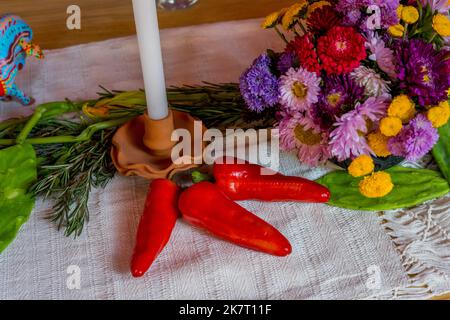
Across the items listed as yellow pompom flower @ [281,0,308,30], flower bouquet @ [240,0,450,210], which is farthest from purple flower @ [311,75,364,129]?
yellow pompom flower @ [281,0,308,30]

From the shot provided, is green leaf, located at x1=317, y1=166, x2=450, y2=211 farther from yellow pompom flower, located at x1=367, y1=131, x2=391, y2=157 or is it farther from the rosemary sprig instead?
the rosemary sprig

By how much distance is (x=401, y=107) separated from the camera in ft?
2.02

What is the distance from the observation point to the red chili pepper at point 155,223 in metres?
0.62

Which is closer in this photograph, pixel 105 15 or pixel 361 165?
pixel 361 165

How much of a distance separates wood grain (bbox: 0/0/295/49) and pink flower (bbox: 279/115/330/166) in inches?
17.0

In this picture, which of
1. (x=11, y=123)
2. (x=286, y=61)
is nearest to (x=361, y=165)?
(x=286, y=61)

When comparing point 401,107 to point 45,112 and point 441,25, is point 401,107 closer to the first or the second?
point 441,25

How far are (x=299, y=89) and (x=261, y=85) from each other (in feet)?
0.16

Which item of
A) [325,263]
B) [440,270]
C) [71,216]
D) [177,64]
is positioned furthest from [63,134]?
[440,270]

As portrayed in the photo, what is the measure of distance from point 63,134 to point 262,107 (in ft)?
0.93
